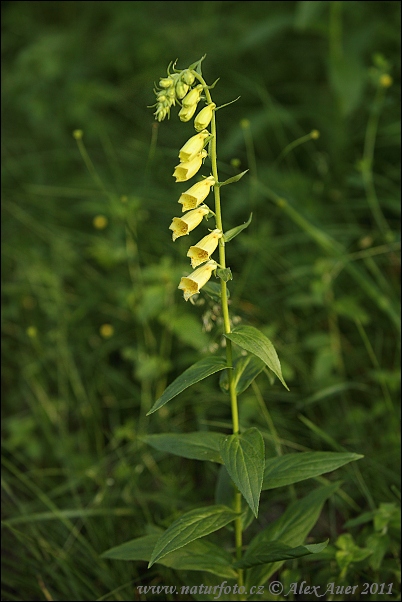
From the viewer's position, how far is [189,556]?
5.22 ft

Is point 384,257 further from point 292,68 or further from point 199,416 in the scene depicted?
point 292,68

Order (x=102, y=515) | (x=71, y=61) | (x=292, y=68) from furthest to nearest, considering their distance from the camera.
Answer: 1. (x=71, y=61)
2. (x=292, y=68)
3. (x=102, y=515)

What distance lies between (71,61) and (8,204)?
4.74 ft

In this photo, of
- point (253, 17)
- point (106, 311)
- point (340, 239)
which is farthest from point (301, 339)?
point (253, 17)

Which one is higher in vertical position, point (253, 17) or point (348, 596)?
point (253, 17)

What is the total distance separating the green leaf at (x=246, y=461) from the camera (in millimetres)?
1338

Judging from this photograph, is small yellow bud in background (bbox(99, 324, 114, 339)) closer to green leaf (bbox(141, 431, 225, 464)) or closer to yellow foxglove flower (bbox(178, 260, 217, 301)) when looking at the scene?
green leaf (bbox(141, 431, 225, 464))

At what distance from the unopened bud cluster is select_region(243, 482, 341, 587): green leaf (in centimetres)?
66

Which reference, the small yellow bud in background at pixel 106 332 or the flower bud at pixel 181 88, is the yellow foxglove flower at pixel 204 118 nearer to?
the flower bud at pixel 181 88

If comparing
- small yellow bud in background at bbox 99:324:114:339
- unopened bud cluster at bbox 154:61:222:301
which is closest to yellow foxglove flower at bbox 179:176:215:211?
unopened bud cluster at bbox 154:61:222:301

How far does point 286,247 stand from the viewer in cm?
306

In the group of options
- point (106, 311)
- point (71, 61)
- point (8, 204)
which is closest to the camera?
point (106, 311)

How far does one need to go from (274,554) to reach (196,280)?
637 millimetres

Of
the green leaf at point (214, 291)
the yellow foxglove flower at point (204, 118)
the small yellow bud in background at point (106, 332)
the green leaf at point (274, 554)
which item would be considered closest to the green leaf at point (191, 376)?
the green leaf at point (214, 291)
